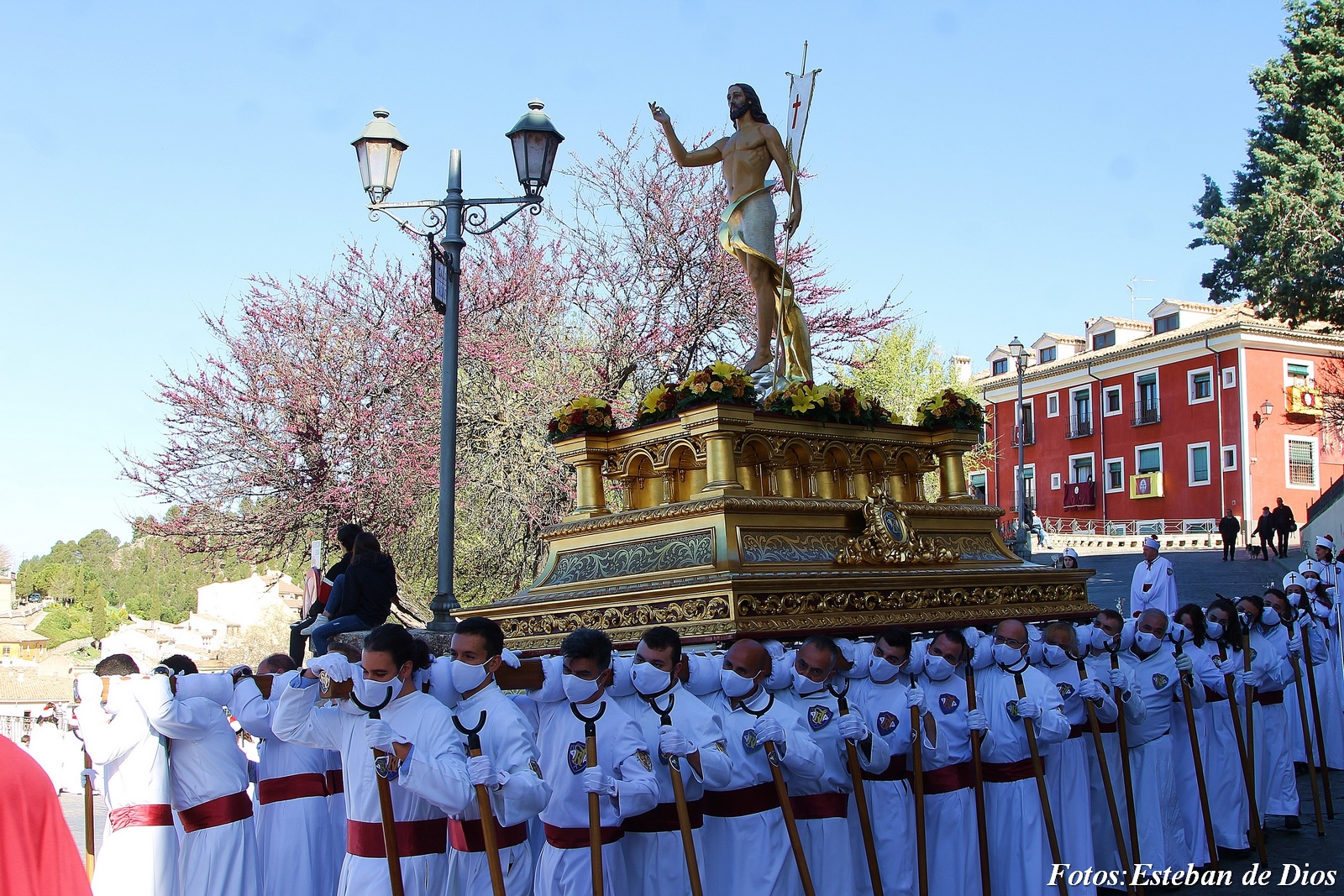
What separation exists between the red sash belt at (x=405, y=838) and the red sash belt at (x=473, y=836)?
37mm

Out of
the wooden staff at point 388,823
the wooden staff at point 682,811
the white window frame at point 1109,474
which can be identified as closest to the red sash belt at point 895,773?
the wooden staff at point 682,811

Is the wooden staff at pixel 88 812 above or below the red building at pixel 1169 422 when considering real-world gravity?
below

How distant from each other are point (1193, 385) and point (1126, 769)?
44.2 m

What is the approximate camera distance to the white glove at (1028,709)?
6.84m

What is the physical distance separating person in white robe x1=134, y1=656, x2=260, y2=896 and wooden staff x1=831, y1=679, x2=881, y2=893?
315 centimetres

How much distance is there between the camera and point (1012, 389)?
56.8 m

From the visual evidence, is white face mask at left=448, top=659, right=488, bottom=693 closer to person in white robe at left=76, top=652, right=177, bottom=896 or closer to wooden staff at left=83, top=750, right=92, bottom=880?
person in white robe at left=76, top=652, right=177, bottom=896

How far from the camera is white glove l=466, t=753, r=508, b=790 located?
4.77 meters

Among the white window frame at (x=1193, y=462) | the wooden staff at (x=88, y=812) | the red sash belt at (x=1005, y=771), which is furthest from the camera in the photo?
the white window frame at (x=1193, y=462)

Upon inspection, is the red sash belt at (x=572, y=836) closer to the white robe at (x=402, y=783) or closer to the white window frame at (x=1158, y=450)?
the white robe at (x=402, y=783)

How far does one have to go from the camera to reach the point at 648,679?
18.2 ft

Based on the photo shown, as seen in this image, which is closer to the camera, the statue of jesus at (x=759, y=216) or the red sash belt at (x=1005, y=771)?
the red sash belt at (x=1005, y=771)

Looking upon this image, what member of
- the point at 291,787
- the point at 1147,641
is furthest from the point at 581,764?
the point at 1147,641

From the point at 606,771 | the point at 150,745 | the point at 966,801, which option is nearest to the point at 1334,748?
the point at 966,801
